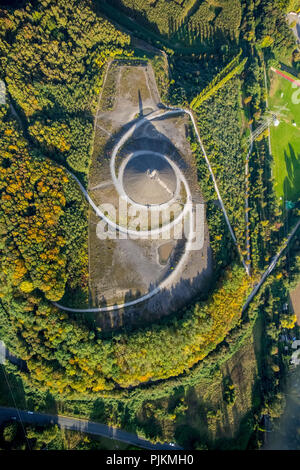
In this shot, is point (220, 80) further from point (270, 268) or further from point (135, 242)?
point (270, 268)

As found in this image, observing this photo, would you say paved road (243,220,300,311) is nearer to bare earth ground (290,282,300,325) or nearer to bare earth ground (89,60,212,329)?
bare earth ground (290,282,300,325)

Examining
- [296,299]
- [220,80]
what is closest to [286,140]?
[220,80]

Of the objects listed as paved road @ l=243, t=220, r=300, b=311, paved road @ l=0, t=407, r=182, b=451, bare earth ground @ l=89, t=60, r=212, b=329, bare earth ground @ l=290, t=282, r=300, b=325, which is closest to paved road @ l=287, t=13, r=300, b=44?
bare earth ground @ l=89, t=60, r=212, b=329

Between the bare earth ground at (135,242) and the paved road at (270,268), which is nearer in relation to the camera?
the bare earth ground at (135,242)

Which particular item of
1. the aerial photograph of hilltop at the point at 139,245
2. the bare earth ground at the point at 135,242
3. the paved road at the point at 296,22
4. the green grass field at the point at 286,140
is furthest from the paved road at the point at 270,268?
the paved road at the point at 296,22

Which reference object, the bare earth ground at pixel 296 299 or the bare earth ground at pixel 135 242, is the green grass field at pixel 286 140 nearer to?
the bare earth ground at pixel 296 299

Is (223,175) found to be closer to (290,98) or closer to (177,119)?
(177,119)
